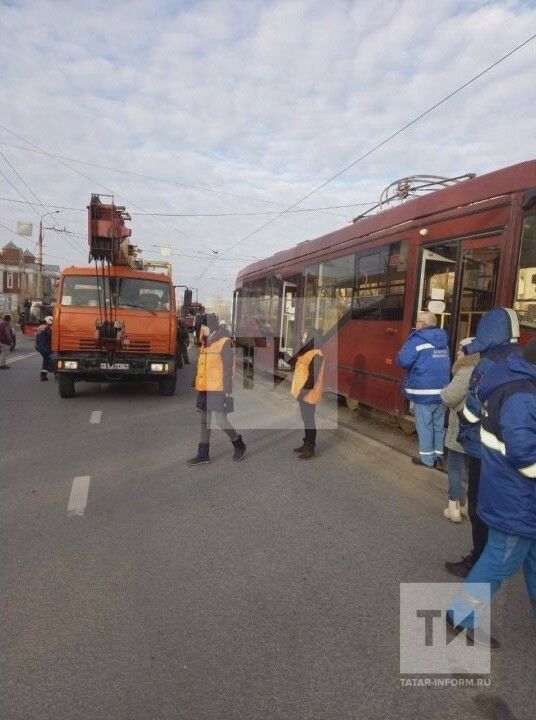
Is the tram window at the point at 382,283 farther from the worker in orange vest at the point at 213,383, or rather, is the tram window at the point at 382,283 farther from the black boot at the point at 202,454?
the black boot at the point at 202,454

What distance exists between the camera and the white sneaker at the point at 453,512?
445 centimetres

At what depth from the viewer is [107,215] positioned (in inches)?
410

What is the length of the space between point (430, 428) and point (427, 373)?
0.63 m

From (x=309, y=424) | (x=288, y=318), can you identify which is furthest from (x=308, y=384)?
(x=288, y=318)

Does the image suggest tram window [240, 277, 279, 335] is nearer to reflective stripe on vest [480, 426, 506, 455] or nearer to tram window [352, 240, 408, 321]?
tram window [352, 240, 408, 321]

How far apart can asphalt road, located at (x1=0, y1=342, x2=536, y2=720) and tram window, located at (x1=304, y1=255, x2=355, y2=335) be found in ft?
10.8

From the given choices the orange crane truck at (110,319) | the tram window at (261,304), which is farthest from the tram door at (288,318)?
the orange crane truck at (110,319)

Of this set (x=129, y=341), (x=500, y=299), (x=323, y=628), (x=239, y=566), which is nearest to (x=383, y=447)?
(x=500, y=299)

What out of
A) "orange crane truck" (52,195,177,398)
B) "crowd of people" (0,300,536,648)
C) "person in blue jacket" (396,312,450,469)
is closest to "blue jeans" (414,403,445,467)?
"person in blue jacket" (396,312,450,469)

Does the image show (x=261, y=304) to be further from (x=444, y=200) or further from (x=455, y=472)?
(x=455, y=472)

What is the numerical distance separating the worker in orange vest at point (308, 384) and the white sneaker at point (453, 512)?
2.06 metres

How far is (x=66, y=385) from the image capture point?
1027 centimetres

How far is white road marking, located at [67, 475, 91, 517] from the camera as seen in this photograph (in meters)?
4.48

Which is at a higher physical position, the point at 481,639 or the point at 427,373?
the point at 427,373
